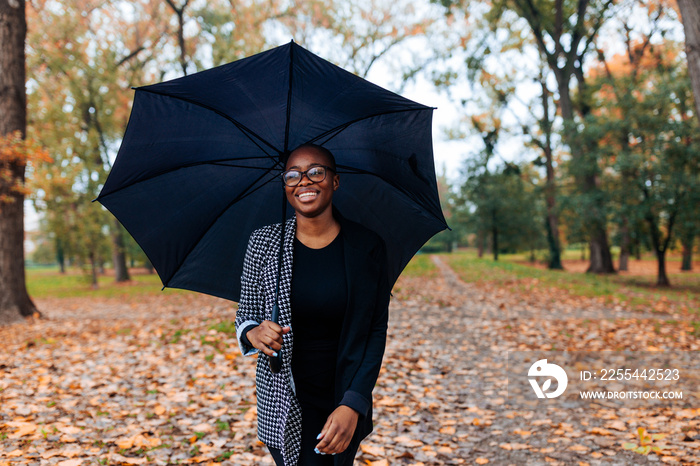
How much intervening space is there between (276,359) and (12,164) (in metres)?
10.3

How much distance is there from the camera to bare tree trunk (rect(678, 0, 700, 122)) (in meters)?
7.53

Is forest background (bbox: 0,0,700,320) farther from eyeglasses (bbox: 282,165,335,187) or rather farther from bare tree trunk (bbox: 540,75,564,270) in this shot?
eyeglasses (bbox: 282,165,335,187)

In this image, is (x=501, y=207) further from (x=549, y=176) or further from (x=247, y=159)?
(x=247, y=159)

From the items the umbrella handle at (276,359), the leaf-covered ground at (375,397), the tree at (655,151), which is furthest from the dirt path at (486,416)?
the tree at (655,151)

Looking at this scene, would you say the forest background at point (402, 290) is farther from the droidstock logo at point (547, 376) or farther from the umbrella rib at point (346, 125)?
the umbrella rib at point (346, 125)

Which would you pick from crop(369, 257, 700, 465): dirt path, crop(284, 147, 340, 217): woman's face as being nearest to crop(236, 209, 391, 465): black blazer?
crop(284, 147, 340, 217): woman's face

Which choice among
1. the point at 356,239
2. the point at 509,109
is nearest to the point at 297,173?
the point at 356,239

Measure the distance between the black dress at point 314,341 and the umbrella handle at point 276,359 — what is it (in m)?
0.07

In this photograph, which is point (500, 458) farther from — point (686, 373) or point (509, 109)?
point (509, 109)

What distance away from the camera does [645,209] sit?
47.6ft

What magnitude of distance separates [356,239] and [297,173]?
38cm

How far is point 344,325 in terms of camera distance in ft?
6.13

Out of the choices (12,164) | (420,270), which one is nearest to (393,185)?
(12,164)

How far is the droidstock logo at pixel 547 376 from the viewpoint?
18.4 feet
